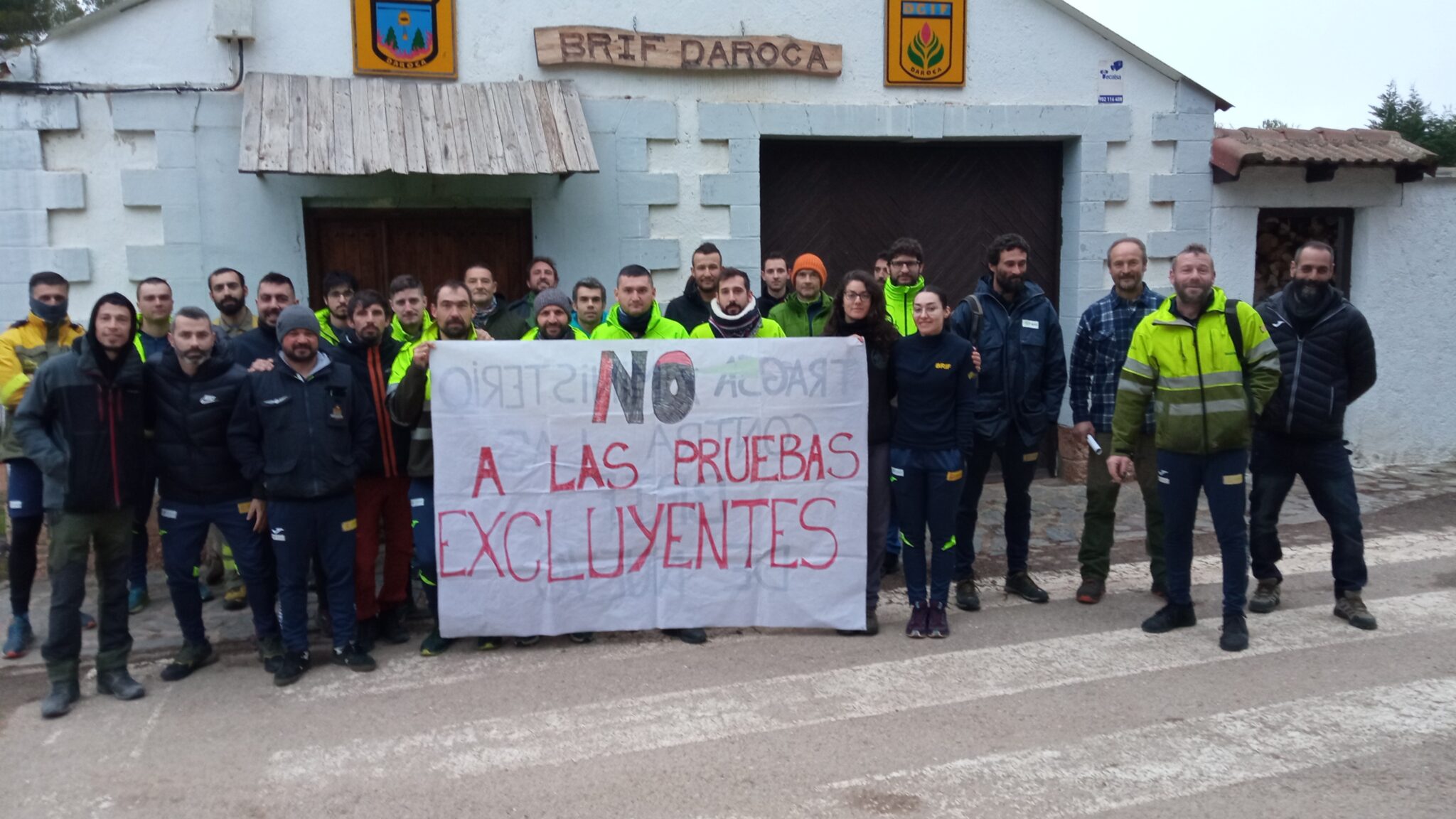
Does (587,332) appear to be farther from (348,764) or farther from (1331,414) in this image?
Result: (1331,414)

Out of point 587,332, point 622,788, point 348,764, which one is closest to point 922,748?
point 622,788

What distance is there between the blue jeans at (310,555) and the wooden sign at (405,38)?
406 cm

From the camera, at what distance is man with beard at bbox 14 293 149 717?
4.74 m

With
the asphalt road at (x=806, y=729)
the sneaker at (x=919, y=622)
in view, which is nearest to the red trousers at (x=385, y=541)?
the asphalt road at (x=806, y=729)

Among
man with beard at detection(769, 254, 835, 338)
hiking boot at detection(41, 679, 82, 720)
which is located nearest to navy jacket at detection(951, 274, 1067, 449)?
man with beard at detection(769, 254, 835, 338)

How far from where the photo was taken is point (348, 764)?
4.20 m

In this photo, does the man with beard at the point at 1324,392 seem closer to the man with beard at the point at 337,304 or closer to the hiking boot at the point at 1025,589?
the hiking boot at the point at 1025,589

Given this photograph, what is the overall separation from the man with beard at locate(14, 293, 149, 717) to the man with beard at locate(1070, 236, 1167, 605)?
5.10 meters

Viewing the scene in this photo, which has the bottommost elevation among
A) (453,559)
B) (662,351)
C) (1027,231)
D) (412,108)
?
(453,559)

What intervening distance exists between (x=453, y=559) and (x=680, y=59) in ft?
15.8

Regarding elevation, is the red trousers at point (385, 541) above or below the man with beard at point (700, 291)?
below

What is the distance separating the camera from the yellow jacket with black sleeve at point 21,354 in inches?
218

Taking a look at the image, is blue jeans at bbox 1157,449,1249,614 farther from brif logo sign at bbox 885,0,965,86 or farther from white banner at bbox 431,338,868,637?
brif logo sign at bbox 885,0,965,86

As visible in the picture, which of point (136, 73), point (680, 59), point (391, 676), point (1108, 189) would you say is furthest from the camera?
point (1108, 189)
